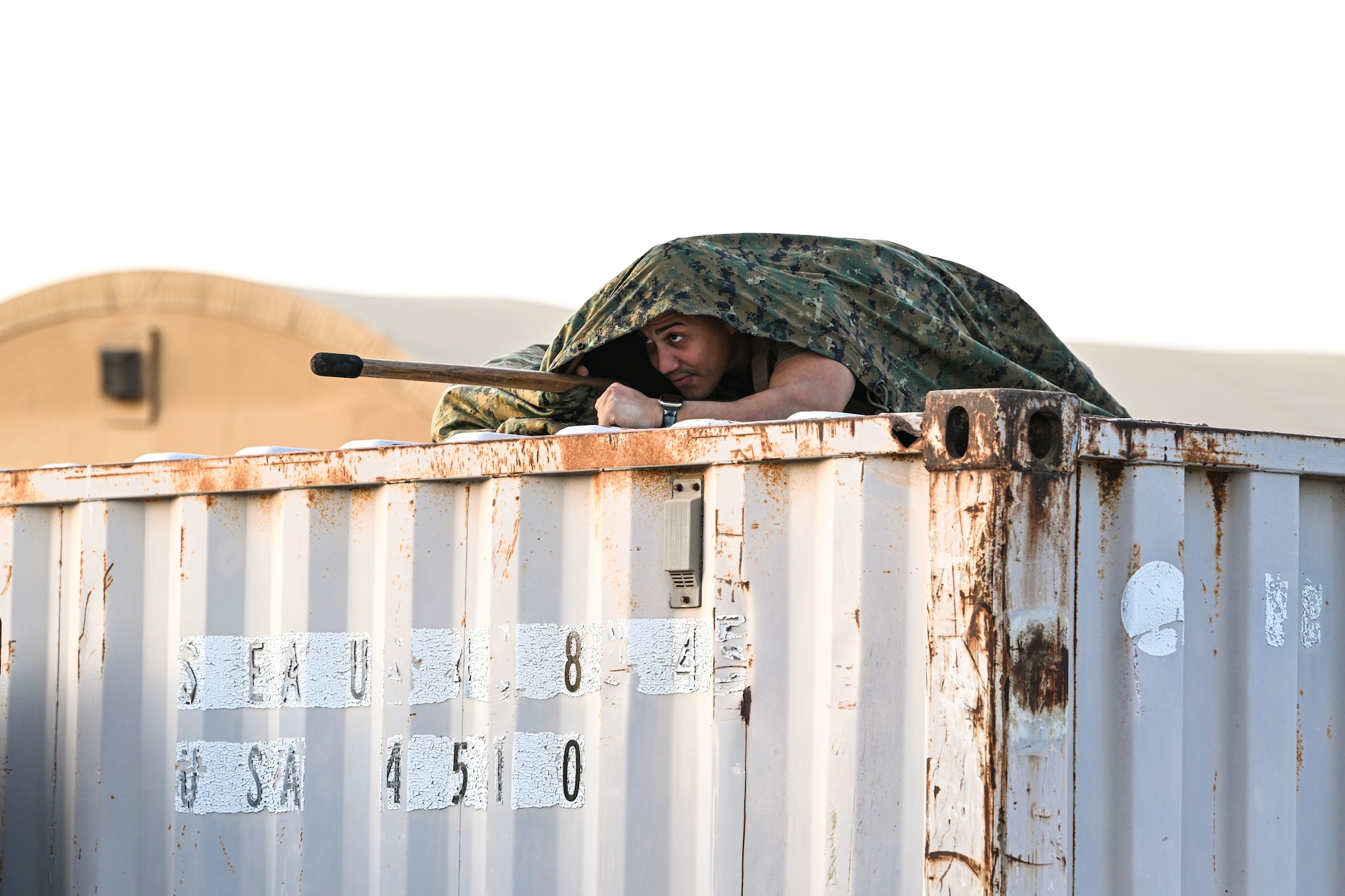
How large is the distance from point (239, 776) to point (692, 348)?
1563 mm

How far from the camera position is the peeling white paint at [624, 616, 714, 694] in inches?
102

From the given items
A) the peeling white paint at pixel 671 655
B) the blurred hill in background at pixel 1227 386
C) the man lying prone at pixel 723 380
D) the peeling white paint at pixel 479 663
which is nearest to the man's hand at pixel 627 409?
the man lying prone at pixel 723 380

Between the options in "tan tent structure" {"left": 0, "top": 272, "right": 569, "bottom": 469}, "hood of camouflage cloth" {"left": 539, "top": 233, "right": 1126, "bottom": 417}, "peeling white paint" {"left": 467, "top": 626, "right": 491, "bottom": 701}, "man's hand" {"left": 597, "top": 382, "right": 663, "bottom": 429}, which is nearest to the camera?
"peeling white paint" {"left": 467, "top": 626, "right": 491, "bottom": 701}

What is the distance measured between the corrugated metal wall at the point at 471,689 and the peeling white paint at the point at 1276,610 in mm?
762

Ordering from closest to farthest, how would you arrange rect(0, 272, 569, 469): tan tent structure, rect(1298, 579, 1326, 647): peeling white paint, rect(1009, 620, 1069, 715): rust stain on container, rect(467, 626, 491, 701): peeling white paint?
rect(1009, 620, 1069, 715): rust stain on container → rect(1298, 579, 1326, 647): peeling white paint → rect(467, 626, 491, 701): peeling white paint → rect(0, 272, 569, 469): tan tent structure

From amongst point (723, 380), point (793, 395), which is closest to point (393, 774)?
point (793, 395)

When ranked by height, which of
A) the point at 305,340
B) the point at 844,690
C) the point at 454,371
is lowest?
the point at 844,690

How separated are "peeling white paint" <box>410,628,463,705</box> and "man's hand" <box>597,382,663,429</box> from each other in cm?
63

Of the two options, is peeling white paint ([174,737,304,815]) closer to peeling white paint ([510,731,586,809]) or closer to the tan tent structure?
peeling white paint ([510,731,586,809])

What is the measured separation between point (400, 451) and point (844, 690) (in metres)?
1.19

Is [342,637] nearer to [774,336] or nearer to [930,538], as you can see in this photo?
[774,336]

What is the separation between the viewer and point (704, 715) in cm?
257

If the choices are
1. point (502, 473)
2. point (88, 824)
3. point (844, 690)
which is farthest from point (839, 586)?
point (88, 824)

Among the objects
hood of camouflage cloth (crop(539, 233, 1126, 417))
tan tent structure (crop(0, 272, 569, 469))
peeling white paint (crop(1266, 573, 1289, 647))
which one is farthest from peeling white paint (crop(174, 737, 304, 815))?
tan tent structure (crop(0, 272, 569, 469))
